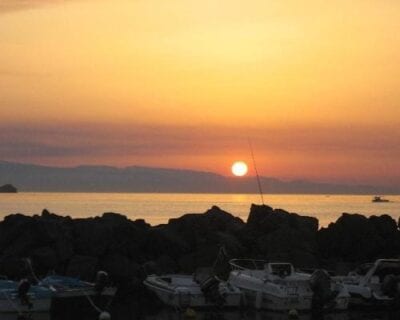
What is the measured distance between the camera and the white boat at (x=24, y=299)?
25.4 m

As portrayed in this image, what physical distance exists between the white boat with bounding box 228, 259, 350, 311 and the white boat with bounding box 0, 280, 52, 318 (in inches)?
254

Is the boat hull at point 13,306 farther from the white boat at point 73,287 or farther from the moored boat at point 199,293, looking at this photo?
the moored boat at point 199,293

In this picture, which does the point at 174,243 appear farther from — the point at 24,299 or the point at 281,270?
the point at 24,299

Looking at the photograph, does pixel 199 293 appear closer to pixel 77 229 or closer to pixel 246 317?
pixel 246 317

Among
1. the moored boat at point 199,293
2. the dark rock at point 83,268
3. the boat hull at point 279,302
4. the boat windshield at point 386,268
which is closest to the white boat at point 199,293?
the moored boat at point 199,293

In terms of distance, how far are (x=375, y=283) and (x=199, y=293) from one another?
19.8 feet

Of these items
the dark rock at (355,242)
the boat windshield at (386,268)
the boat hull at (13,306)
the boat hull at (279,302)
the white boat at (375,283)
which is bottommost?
the boat hull at (13,306)

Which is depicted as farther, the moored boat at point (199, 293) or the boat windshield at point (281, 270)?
→ the boat windshield at point (281, 270)

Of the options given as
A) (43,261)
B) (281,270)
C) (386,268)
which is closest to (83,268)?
(43,261)

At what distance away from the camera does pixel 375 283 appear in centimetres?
2834

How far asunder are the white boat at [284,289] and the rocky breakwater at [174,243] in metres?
4.33

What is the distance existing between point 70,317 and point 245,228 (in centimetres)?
1322

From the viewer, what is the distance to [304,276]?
27547mm

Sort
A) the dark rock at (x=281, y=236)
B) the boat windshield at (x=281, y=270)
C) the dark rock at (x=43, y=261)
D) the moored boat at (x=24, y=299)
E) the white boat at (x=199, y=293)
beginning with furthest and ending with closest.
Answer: the dark rock at (x=281, y=236)
the dark rock at (x=43, y=261)
the boat windshield at (x=281, y=270)
the white boat at (x=199, y=293)
the moored boat at (x=24, y=299)
